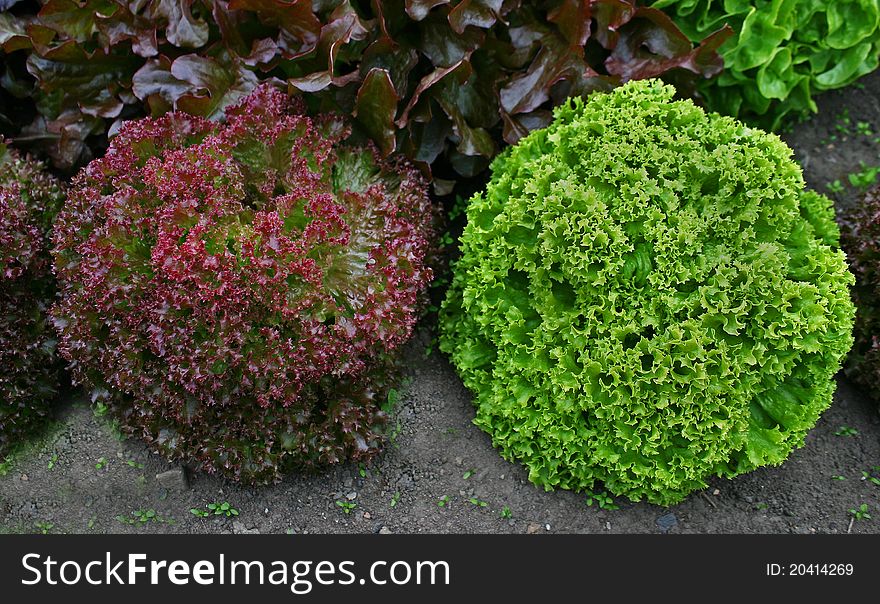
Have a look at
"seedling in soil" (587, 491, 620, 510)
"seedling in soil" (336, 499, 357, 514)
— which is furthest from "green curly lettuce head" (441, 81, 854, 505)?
"seedling in soil" (336, 499, 357, 514)

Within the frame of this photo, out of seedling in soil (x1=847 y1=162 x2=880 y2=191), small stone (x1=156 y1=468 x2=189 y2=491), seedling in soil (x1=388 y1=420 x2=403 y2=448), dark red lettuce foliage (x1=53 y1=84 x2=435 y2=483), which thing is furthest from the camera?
seedling in soil (x1=847 y1=162 x2=880 y2=191)

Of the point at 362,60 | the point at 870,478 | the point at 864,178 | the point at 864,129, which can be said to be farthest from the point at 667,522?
the point at 864,129

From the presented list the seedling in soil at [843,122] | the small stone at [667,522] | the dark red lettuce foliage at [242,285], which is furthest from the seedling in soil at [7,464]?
the seedling in soil at [843,122]

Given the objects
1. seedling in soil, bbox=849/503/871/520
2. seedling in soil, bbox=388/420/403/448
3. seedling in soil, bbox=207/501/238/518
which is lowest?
seedling in soil, bbox=207/501/238/518

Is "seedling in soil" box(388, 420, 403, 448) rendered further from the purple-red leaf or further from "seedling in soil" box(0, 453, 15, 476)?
"seedling in soil" box(0, 453, 15, 476)

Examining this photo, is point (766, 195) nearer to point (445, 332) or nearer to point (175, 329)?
point (445, 332)

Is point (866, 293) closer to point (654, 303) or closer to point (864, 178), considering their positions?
point (864, 178)

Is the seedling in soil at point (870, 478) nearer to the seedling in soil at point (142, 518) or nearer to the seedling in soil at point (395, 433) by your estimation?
the seedling in soil at point (395, 433)
